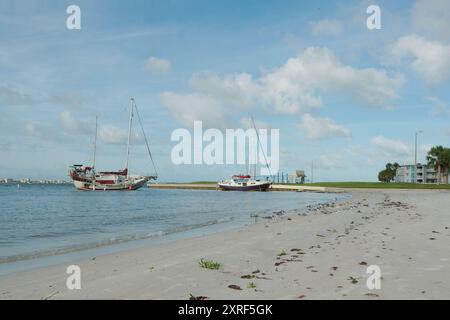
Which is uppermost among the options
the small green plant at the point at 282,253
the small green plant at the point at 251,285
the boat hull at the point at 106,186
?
the small green plant at the point at 251,285

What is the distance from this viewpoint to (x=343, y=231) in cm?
2038

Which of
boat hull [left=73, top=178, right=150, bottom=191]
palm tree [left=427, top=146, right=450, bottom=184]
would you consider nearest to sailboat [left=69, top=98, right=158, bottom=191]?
boat hull [left=73, top=178, right=150, bottom=191]

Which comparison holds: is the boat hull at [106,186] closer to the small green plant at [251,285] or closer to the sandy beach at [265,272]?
the sandy beach at [265,272]

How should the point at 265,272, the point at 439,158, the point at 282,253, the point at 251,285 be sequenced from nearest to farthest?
1. the point at 251,285
2. the point at 265,272
3. the point at 282,253
4. the point at 439,158

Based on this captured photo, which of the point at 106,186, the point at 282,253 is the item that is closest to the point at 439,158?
the point at 106,186

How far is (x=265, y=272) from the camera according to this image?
36.0ft

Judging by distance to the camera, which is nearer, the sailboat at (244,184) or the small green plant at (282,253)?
the small green plant at (282,253)

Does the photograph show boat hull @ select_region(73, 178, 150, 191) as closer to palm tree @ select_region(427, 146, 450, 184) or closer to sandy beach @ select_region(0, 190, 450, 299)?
palm tree @ select_region(427, 146, 450, 184)

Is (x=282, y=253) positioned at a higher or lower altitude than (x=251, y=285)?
lower

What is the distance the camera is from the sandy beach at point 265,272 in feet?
28.9

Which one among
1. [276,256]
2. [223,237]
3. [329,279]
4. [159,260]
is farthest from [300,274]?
[223,237]

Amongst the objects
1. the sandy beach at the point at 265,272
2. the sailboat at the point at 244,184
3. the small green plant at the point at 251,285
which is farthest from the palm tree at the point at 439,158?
the small green plant at the point at 251,285

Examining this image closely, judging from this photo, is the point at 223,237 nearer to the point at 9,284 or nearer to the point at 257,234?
the point at 257,234

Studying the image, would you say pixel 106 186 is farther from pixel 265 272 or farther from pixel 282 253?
pixel 265 272
